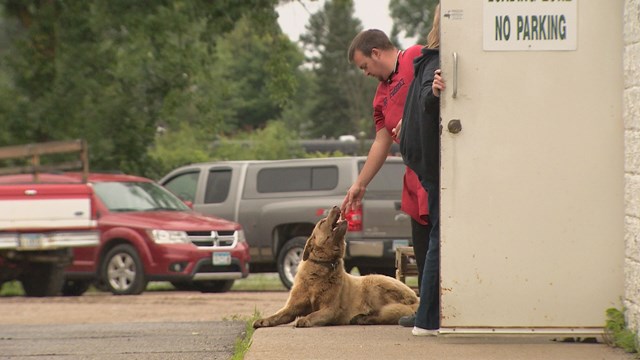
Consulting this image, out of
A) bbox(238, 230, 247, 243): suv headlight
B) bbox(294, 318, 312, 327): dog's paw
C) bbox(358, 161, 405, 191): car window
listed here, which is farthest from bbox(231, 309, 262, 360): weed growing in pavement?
bbox(358, 161, 405, 191): car window

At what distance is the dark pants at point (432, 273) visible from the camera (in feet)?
26.6

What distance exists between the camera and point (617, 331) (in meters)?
7.55

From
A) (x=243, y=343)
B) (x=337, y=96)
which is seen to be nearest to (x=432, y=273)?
(x=243, y=343)

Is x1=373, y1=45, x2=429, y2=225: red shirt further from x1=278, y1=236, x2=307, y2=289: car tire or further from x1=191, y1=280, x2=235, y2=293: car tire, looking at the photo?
x1=191, y1=280, x2=235, y2=293: car tire

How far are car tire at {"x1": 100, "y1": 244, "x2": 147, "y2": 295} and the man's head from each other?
997 cm

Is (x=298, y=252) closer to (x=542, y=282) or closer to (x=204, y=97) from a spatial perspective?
(x=204, y=97)

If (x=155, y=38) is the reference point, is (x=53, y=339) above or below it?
below

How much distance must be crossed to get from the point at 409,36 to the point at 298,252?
8515 centimetres

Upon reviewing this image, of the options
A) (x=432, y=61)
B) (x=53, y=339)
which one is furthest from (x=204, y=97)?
(x=432, y=61)

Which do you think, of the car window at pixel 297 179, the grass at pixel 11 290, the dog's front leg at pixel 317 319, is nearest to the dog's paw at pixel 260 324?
the dog's front leg at pixel 317 319

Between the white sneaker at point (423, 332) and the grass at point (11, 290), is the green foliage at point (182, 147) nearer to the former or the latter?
the grass at point (11, 290)

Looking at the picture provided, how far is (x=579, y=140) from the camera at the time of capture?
774cm

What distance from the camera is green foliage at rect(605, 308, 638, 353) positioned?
7375 mm

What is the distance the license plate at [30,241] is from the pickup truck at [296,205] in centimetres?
438
